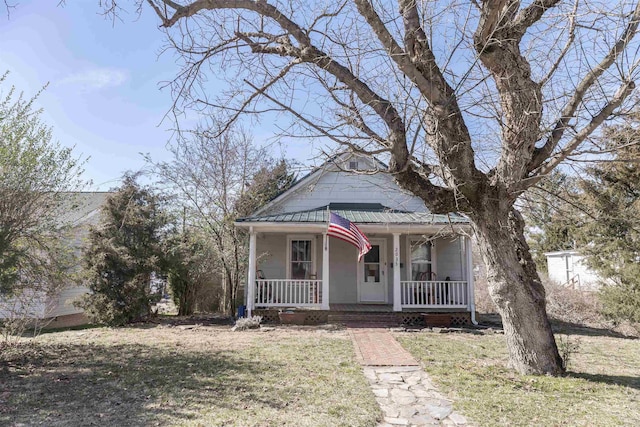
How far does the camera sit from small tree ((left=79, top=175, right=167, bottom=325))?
11.3 m

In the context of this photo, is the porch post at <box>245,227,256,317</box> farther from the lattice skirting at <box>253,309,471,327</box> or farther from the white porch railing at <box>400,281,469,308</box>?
the white porch railing at <box>400,281,469,308</box>

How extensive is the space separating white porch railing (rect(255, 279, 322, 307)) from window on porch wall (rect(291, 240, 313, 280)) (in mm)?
1046

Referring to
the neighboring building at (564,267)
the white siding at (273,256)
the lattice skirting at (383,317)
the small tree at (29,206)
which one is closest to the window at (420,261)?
the lattice skirting at (383,317)

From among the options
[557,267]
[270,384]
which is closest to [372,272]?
[270,384]

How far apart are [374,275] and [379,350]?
5833 millimetres

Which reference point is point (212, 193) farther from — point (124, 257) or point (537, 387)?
point (537, 387)

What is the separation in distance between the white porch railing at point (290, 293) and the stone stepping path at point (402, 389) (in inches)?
148

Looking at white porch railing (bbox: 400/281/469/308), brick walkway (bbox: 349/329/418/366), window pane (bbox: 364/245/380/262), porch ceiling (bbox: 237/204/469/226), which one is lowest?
brick walkway (bbox: 349/329/418/366)

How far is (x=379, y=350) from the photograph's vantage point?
25.0 ft

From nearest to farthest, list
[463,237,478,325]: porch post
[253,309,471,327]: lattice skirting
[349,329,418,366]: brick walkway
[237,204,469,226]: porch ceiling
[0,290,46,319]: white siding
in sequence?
[349,329,418,366]: brick walkway
[0,290,46,319]: white siding
[253,309,471,327]: lattice skirting
[237,204,469,226]: porch ceiling
[463,237,478,325]: porch post

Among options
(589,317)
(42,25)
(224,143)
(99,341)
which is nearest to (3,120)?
(42,25)

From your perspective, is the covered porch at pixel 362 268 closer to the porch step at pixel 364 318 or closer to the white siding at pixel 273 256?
the white siding at pixel 273 256

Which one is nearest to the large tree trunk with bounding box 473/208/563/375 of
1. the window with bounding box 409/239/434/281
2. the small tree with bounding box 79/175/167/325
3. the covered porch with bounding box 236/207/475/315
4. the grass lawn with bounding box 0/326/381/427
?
the grass lawn with bounding box 0/326/381/427

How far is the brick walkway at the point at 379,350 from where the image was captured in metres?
6.61
